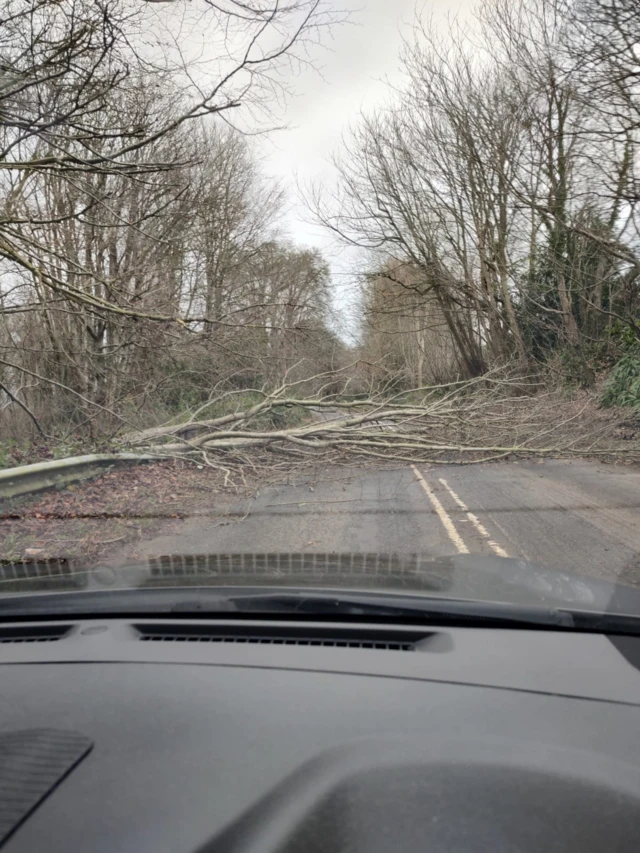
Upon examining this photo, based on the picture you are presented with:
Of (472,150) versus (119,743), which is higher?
(472,150)

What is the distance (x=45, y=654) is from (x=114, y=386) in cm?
1159

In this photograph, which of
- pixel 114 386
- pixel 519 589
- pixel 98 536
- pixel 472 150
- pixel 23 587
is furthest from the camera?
pixel 472 150

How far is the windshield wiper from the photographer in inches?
120

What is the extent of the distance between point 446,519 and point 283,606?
16.6 feet

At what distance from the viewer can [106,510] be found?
8969mm

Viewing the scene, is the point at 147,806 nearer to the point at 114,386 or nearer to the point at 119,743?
the point at 119,743

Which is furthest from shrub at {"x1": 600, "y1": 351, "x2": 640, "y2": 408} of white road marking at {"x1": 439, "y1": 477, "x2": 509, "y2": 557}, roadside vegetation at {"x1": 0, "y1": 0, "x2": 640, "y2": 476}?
white road marking at {"x1": 439, "y1": 477, "x2": 509, "y2": 557}

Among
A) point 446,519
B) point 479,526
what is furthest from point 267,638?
point 446,519

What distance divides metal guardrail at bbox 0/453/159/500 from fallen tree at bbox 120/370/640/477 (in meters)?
0.59

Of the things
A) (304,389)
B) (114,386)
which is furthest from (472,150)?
(114,386)

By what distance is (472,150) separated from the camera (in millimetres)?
21234

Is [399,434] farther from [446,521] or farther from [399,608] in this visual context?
[399,608]

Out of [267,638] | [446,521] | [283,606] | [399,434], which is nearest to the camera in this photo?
[267,638]

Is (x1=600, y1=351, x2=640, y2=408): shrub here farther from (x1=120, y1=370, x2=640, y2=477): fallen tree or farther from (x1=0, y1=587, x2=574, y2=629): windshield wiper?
(x1=0, y1=587, x2=574, y2=629): windshield wiper
